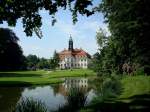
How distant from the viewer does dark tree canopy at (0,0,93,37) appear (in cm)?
1245

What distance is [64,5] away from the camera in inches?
507

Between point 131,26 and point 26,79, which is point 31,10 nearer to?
point 131,26

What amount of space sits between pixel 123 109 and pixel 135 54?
73.6ft

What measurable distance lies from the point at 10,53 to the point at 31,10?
332ft

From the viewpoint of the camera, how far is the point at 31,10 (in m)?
12.9

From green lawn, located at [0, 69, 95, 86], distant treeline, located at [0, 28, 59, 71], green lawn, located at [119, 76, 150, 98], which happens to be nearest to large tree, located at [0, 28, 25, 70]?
distant treeline, located at [0, 28, 59, 71]

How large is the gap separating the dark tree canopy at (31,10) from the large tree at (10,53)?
94.7 meters

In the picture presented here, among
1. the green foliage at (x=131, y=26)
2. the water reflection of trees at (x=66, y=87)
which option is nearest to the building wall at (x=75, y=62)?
the water reflection of trees at (x=66, y=87)

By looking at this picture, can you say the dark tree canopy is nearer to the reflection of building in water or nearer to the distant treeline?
the reflection of building in water

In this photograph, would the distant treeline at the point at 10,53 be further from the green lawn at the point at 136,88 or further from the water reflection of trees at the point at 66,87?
the green lawn at the point at 136,88

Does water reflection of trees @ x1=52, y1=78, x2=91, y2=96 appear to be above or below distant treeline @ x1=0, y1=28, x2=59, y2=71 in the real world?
below

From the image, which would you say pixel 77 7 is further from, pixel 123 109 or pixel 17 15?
pixel 123 109

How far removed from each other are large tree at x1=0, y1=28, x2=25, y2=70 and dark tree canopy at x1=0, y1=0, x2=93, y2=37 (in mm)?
94666

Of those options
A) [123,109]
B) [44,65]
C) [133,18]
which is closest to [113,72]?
[133,18]
